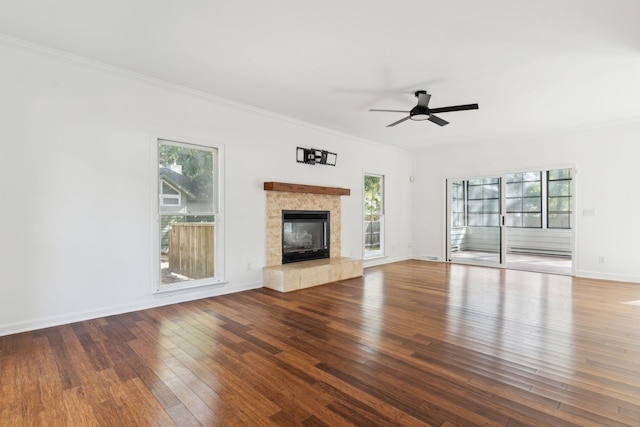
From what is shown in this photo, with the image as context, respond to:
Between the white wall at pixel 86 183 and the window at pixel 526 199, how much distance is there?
7697mm

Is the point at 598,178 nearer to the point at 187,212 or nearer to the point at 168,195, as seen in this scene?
the point at 187,212

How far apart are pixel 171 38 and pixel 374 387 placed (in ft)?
11.5

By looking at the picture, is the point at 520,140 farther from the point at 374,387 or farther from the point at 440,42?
the point at 374,387

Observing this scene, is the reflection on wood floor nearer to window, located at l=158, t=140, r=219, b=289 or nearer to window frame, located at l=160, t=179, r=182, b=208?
window, located at l=158, t=140, r=219, b=289

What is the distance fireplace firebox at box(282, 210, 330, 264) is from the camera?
18.4ft

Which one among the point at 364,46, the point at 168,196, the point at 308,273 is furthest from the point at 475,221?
the point at 168,196

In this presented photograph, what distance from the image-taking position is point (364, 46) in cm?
321

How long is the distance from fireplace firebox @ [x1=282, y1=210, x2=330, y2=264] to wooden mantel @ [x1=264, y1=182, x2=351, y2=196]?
0.40 meters

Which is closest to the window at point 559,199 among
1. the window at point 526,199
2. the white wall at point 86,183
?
the window at point 526,199

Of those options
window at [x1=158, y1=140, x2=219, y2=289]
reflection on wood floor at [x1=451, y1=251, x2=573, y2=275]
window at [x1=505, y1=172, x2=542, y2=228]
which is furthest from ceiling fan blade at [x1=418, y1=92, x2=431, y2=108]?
window at [x1=505, y1=172, x2=542, y2=228]

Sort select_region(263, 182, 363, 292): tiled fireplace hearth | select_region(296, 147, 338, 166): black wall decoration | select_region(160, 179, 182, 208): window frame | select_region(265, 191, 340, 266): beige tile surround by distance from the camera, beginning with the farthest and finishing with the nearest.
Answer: select_region(296, 147, 338, 166): black wall decoration, select_region(265, 191, 340, 266): beige tile surround, select_region(263, 182, 363, 292): tiled fireplace hearth, select_region(160, 179, 182, 208): window frame

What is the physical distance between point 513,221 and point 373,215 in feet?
16.4

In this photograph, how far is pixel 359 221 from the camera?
6.95 meters

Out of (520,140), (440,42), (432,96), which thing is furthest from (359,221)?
(440,42)
